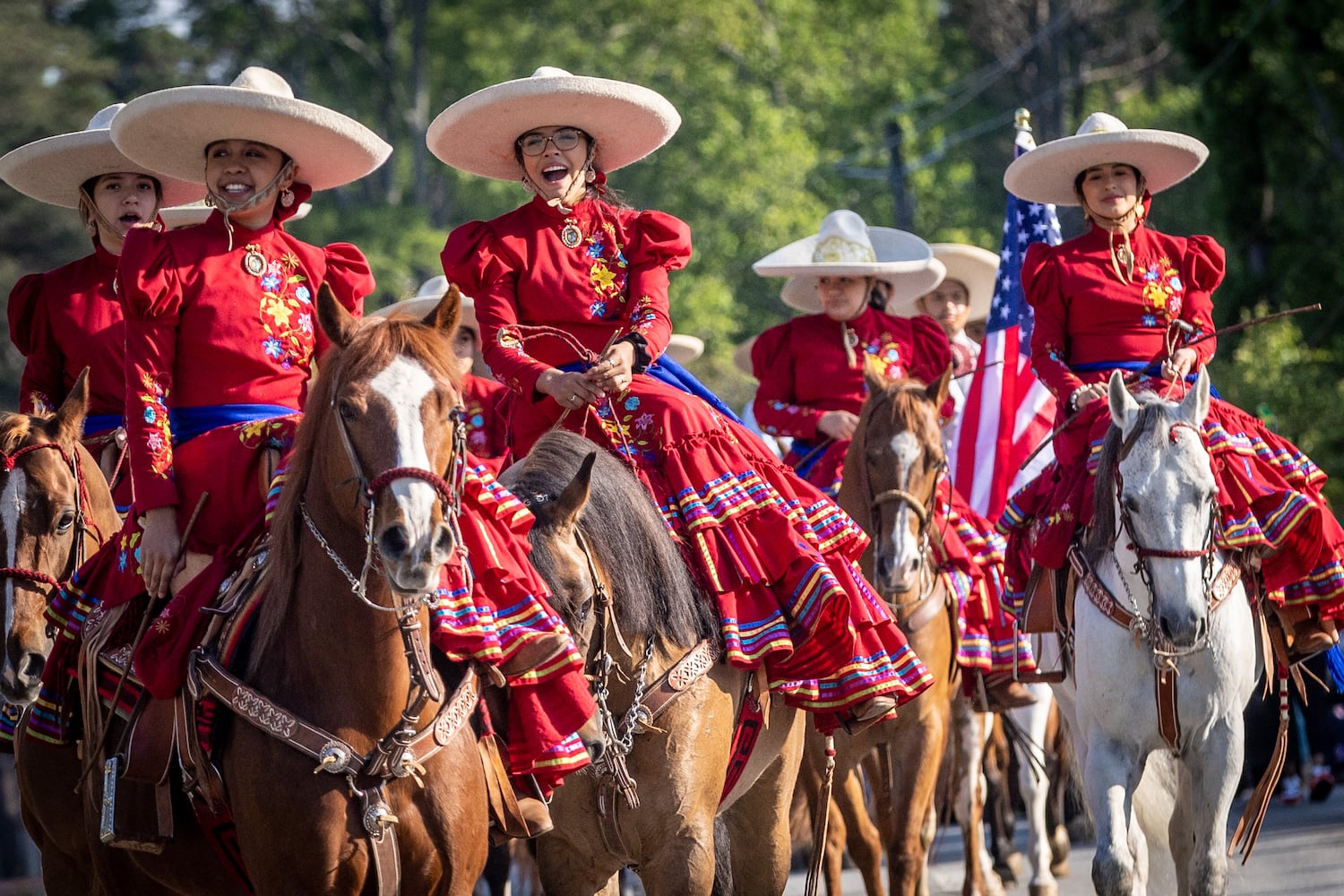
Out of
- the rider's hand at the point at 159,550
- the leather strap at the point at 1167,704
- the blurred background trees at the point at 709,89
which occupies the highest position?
the blurred background trees at the point at 709,89

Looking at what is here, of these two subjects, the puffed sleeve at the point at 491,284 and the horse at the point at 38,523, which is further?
the horse at the point at 38,523

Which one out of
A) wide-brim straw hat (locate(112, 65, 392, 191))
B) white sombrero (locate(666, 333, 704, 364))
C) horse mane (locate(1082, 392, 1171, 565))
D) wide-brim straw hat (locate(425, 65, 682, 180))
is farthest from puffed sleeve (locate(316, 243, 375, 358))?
white sombrero (locate(666, 333, 704, 364))

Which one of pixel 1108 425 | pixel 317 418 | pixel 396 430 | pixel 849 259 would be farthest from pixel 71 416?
pixel 849 259

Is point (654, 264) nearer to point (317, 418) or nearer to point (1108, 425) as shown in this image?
point (317, 418)

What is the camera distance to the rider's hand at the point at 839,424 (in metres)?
9.57

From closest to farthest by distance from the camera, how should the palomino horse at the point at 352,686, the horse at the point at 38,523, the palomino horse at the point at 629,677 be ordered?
the palomino horse at the point at 352,686 < the palomino horse at the point at 629,677 < the horse at the point at 38,523

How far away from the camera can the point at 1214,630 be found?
7.39 meters

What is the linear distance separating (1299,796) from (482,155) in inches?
515

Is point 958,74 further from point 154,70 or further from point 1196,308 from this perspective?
point 1196,308

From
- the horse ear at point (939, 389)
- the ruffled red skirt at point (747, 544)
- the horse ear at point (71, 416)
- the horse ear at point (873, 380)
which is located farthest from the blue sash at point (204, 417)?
the horse ear at point (939, 389)

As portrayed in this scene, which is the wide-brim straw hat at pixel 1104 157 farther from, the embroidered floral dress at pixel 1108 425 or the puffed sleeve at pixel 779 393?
the puffed sleeve at pixel 779 393

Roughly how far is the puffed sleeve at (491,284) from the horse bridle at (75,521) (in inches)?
68.8

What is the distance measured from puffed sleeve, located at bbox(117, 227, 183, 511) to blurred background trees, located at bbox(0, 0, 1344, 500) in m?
22.9

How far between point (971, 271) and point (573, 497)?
29.0 ft
